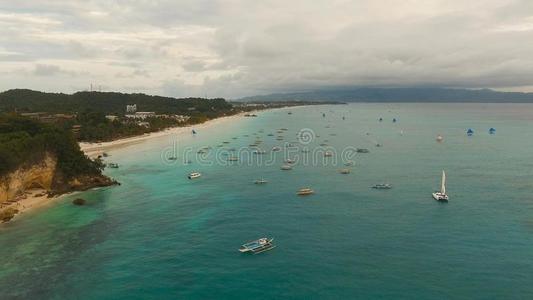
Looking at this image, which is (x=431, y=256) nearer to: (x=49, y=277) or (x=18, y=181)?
(x=49, y=277)

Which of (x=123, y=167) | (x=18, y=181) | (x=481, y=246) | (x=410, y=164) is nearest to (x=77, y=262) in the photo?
(x=18, y=181)

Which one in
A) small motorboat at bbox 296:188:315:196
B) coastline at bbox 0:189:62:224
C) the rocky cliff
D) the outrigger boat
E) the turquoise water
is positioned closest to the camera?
the turquoise water

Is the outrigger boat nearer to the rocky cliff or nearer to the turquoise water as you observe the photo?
the turquoise water

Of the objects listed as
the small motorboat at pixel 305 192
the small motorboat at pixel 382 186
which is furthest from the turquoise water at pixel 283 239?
the small motorboat at pixel 382 186

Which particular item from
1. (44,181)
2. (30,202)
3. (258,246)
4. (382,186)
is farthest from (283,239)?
(44,181)

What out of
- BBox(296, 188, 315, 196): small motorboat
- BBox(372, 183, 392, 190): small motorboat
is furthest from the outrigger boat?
BBox(372, 183, 392, 190): small motorboat

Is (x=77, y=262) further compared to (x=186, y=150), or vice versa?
(x=186, y=150)
